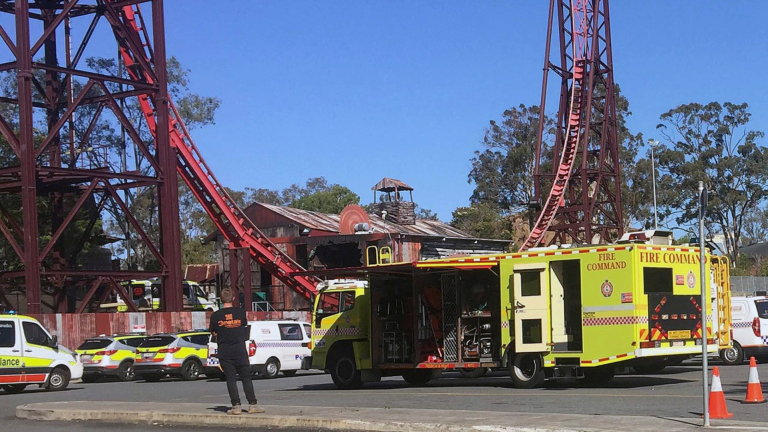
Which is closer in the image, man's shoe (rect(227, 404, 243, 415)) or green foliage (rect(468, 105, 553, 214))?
man's shoe (rect(227, 404, 243, 415))

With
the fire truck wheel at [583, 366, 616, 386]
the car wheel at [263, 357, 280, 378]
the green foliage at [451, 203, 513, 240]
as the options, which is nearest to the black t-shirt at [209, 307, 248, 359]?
the fire truck wheel at [583, 366, 616, 386]

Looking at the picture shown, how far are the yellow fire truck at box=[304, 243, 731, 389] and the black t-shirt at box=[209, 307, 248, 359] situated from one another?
21.1 ft

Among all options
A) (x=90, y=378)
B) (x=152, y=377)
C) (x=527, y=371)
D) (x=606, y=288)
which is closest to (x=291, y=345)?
(x=152, y=377)

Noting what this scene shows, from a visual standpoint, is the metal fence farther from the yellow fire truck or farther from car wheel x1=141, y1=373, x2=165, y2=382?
car wheel x1=141, y1=373, x2=165, y2=382

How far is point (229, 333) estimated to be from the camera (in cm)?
1507

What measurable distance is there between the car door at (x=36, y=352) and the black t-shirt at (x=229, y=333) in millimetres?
12065

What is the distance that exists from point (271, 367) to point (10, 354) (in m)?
7.45

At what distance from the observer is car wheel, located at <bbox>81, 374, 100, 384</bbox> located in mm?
32312

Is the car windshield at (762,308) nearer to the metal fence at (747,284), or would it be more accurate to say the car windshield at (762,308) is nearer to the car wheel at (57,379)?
the car wheel at (57,379)

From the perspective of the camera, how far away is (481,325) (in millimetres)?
21344

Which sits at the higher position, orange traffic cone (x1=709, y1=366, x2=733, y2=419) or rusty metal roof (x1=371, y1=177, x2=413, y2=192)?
rusty metal roof (x1=371, y1=177, x2=413, y2=192)

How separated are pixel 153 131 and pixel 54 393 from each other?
83.2ft

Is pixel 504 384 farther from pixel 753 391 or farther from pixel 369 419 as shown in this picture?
pixel 369 419

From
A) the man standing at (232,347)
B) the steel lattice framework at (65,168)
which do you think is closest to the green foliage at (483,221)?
the steel lattice framework at (65,168)
